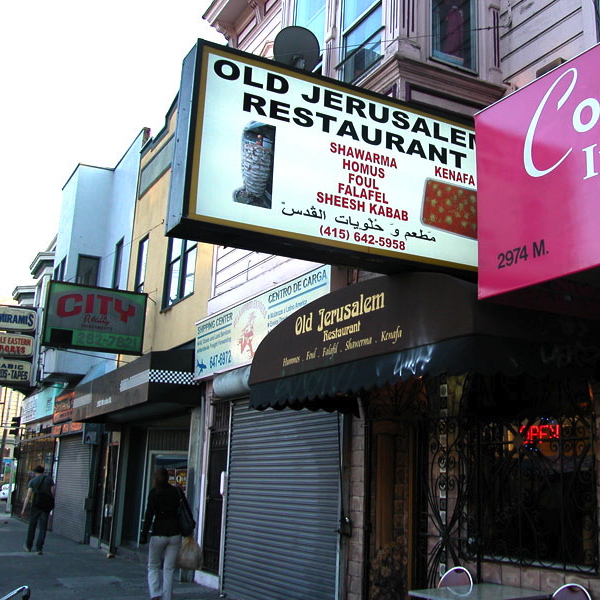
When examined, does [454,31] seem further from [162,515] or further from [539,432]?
[162,515]

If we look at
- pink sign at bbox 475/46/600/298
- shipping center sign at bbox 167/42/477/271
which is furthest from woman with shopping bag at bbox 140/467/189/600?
pink sign at bbox 475/46/600/298

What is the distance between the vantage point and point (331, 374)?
22.3 feet

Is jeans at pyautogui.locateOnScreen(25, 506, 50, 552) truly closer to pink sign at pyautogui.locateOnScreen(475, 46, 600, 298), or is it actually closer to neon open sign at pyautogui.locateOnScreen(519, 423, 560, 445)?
neon open sign at pyautogui.locateOnScreen(519, 423, 560, 445)

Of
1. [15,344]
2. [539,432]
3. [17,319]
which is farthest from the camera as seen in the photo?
[15,344]

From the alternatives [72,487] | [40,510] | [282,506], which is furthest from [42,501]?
[282,506]

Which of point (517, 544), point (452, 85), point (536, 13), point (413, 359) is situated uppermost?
point (536, 13)

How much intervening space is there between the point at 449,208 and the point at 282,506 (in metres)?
4.85

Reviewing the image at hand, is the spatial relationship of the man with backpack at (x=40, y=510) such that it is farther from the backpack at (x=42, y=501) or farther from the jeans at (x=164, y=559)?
the jeans at (x=164, y=559)

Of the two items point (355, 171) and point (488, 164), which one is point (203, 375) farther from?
point (488, 164)

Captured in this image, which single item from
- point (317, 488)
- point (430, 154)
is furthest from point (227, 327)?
point (430, 154)

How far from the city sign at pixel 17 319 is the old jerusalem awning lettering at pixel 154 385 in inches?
446

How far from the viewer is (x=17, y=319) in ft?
81.2

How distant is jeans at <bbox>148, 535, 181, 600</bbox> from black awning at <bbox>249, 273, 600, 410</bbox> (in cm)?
270

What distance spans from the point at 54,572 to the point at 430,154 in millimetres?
9972
